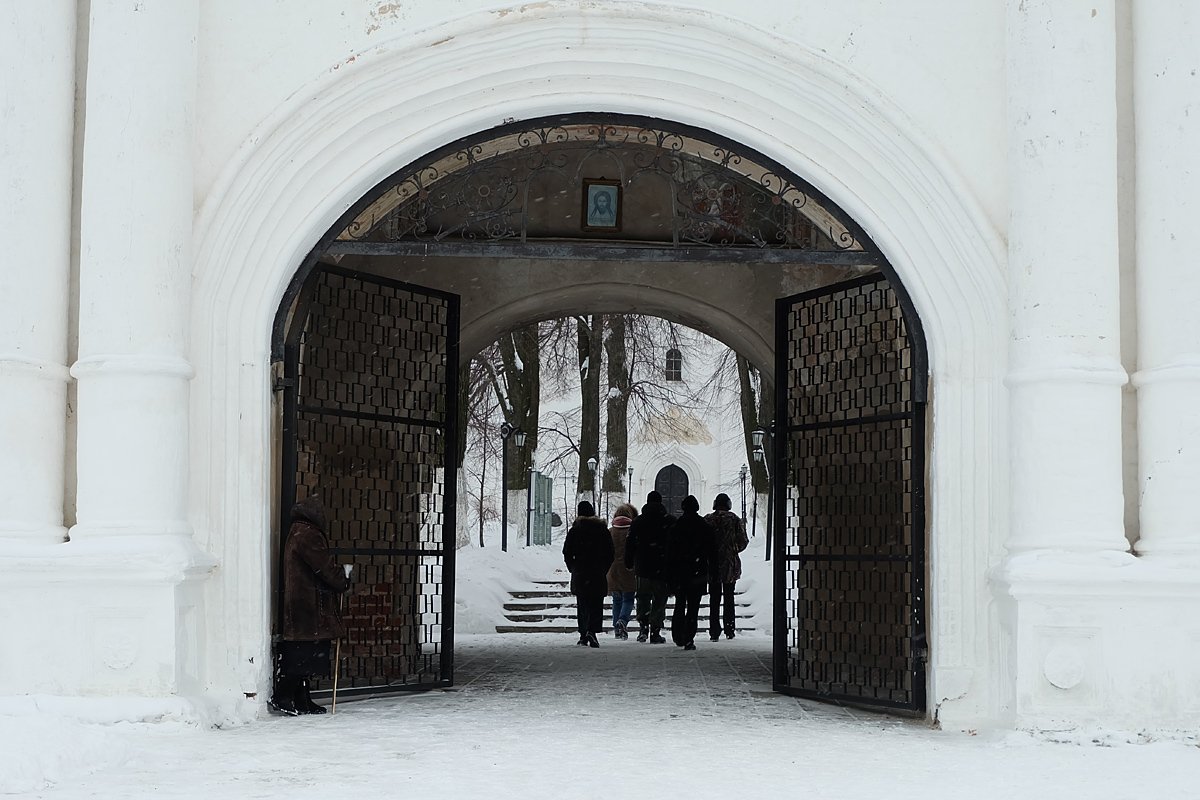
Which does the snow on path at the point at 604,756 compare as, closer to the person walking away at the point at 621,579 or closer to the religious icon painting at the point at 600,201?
the religious icon painting at the point at 600,201

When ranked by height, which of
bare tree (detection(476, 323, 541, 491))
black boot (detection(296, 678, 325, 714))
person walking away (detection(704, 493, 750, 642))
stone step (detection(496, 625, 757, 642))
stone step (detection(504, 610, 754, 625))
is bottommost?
stone step (detection(496, 625, 757, 642))

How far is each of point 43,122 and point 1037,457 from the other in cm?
478

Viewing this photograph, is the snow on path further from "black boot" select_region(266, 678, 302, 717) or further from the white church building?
the white church building

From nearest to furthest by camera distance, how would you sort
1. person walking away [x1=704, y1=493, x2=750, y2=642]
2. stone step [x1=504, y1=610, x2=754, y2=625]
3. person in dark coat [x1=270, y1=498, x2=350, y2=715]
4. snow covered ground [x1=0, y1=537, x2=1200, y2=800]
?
snow covered ground [x1=0, y1=537, x2=1200, y2=800], person in dark coat [x1=270, y1=498, x2=350, y2=715], person walking away [x1=704, y1=493, x2=750, y2=642], stone step [x1=504, y1=610, x2=754, y2=625]

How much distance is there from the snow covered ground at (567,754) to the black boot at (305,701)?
5.6 inches

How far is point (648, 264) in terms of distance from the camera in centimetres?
1160

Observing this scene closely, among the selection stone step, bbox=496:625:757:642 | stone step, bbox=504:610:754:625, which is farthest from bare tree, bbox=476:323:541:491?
stone step, bbox=496:625:757:642

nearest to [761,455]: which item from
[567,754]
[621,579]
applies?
[621,579]

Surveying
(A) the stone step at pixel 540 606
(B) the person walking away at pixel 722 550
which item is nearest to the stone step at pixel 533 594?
(A) the stone step at pixel 540 606

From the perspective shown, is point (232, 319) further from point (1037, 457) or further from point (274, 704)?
point (1037, 457)

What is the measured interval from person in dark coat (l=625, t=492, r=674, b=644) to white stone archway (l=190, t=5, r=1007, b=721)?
5933mm

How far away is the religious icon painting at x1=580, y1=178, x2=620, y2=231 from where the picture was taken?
8195mm

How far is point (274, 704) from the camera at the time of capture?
Answer: 7.14m

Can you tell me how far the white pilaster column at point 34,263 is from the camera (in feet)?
21.5
